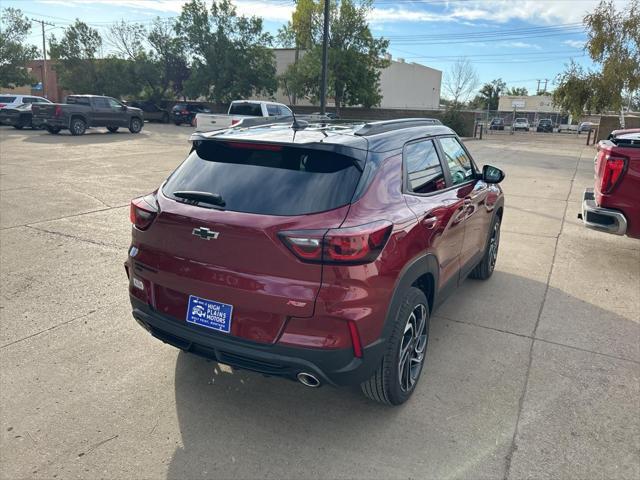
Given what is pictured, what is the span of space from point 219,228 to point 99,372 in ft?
5.44

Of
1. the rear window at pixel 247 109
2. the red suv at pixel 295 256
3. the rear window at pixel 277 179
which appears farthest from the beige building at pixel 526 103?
the rear window at pixel 277 179

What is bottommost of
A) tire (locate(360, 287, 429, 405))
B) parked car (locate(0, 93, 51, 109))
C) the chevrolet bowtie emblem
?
tire (locate(360, 287, 429, 405))

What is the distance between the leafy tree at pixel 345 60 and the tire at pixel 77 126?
1450 centimetres

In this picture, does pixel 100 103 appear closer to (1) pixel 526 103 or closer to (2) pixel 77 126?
(2) pixel 77 126

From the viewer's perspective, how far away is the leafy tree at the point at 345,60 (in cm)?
3077

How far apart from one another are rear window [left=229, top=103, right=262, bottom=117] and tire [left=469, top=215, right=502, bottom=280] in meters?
16.3

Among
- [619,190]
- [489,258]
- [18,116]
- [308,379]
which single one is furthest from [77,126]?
[308,379]

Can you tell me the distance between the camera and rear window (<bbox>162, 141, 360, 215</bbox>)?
103 inches

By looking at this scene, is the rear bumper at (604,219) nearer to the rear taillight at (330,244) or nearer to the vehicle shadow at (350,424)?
the vehicle shadow at (350,424)

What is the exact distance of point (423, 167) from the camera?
3.52 metres

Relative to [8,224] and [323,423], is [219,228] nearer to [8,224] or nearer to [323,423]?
[323,423]

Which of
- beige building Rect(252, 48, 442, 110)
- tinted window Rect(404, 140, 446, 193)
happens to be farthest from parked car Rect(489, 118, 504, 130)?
tinted window Rect(404, 140, 446, 193)

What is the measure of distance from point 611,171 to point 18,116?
26757mm

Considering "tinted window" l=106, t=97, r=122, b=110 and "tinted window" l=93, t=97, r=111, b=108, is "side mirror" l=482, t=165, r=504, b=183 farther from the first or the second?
"tinted window" l=106, t=97, r=122, b=110
